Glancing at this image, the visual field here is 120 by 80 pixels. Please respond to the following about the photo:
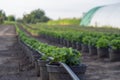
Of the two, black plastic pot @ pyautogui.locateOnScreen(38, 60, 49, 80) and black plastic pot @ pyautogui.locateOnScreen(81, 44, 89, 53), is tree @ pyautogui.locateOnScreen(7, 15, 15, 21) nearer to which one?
black plastic pot @ pyautogui.locateOnScreen(81, 44, 89, 53)

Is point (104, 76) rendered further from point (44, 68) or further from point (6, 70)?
point (6, 70)

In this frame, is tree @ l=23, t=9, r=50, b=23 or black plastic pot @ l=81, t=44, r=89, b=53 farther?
tree @ l=23, t=9, r=50, b=23

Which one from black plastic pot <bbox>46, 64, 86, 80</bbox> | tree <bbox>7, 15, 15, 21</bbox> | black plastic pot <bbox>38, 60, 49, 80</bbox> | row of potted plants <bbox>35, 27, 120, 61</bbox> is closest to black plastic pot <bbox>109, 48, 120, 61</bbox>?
row of potted plants <bbox>35, 27, 120, 61</bbox>

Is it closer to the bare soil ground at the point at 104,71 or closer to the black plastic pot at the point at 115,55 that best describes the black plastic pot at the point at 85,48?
the black plastic pot at the point at 115,55

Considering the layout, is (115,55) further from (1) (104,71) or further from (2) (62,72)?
(2) (62,72)

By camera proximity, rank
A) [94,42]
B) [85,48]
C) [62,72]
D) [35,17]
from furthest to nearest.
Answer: [35,17], [85,48], [94,42], [62,72]

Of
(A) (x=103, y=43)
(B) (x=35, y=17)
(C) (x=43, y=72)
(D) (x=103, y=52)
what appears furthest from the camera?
(B) (x=35, y=17)

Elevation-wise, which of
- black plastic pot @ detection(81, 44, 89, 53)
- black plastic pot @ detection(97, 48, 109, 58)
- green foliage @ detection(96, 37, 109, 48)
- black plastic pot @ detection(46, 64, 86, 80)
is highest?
black plastic pot @ detection(46, 64, 86, 80)

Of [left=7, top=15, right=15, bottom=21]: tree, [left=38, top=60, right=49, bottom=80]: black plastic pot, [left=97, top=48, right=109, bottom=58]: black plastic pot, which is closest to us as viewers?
[left=38, top=60, right=49, bottom=80]: black plastic pot

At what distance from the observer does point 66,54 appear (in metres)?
8.53

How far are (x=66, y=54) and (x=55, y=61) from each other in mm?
312

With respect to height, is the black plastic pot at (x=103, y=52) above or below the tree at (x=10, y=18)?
above

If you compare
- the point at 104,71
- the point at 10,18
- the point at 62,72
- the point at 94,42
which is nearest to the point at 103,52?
the point at 94,42

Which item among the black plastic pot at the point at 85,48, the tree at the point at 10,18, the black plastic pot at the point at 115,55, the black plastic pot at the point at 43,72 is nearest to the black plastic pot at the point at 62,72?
the black plastic pot at the point at 43,72
